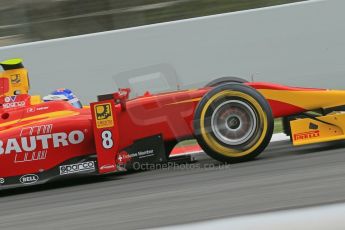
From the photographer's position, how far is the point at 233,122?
5719 mm

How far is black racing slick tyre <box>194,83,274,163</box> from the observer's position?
5633mm

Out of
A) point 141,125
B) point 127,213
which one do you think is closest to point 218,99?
point 141,125

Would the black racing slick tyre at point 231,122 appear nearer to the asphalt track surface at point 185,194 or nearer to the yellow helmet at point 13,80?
the asphalt track surface at point 185,194

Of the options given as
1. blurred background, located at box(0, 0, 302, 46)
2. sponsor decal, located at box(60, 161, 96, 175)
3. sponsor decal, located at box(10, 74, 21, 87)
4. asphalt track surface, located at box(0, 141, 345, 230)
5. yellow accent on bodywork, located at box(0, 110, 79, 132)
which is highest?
blurred background, located at box(0, 0, 302, 46)

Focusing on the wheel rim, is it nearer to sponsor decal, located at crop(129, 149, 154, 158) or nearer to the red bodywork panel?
the red bodywork panel

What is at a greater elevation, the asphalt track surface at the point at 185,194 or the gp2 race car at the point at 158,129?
the gp2 race car at the point at 158,129

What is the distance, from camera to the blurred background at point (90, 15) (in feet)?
35.7

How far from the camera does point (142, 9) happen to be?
1115 centimetres

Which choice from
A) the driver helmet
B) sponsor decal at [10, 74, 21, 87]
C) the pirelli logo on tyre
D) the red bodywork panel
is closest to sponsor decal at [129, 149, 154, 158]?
the red bodywork panel

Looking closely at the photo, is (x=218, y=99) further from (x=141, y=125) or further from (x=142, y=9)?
(x=142, y=9)

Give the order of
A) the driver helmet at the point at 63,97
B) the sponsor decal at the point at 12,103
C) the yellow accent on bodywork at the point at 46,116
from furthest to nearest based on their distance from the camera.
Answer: the driver helmet at the point at 63,97 → the sponsor decal at the point at 12,103 → the yellow accent on bodywork at the point at 46,116

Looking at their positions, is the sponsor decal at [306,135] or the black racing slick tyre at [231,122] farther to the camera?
the sponsor decal at [306,135]

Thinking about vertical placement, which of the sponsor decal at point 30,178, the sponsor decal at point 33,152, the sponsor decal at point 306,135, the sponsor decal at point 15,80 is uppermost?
the sponsor decal at point 15,80

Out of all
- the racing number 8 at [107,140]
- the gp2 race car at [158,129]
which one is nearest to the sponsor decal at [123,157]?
the gp2 race car at [158,129]
